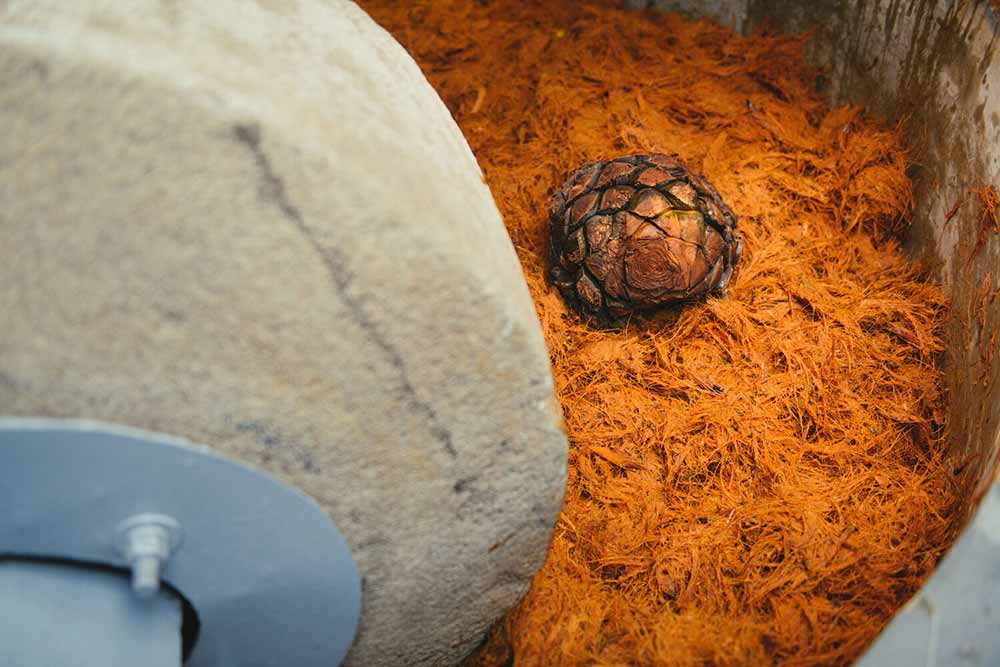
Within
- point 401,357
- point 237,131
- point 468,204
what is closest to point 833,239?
point 468,204

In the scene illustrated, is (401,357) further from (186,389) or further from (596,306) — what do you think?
(596,306)

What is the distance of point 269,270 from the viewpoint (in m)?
1.02

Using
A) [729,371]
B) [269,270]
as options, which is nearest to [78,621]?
[269,270]

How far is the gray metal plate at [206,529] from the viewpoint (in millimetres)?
1019

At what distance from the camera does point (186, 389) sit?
103cm

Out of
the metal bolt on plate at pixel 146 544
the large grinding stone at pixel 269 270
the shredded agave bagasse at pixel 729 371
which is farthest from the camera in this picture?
the shredded agave bagasse at pixel 729 371

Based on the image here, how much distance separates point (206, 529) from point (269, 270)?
0.36 meters

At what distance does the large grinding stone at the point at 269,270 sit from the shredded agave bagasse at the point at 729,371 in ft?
1.24

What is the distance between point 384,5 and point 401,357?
64.3 inches

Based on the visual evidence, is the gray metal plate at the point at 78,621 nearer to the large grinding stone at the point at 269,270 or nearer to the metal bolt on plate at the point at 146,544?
the metal bolt on plate at the point at 146,544

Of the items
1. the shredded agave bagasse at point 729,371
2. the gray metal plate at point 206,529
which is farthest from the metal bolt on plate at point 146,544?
the shredded agave bagasse at point 729,371

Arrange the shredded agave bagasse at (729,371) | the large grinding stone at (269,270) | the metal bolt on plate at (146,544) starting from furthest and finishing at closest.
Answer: the shredded agave bagasse at (729,371)
the metal bolt on plate at (146,544)
the large grinding stone at (269,270)

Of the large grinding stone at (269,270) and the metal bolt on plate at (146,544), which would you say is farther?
the metal bolt on plate at (146,544)

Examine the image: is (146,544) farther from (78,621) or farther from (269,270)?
(269,270)
